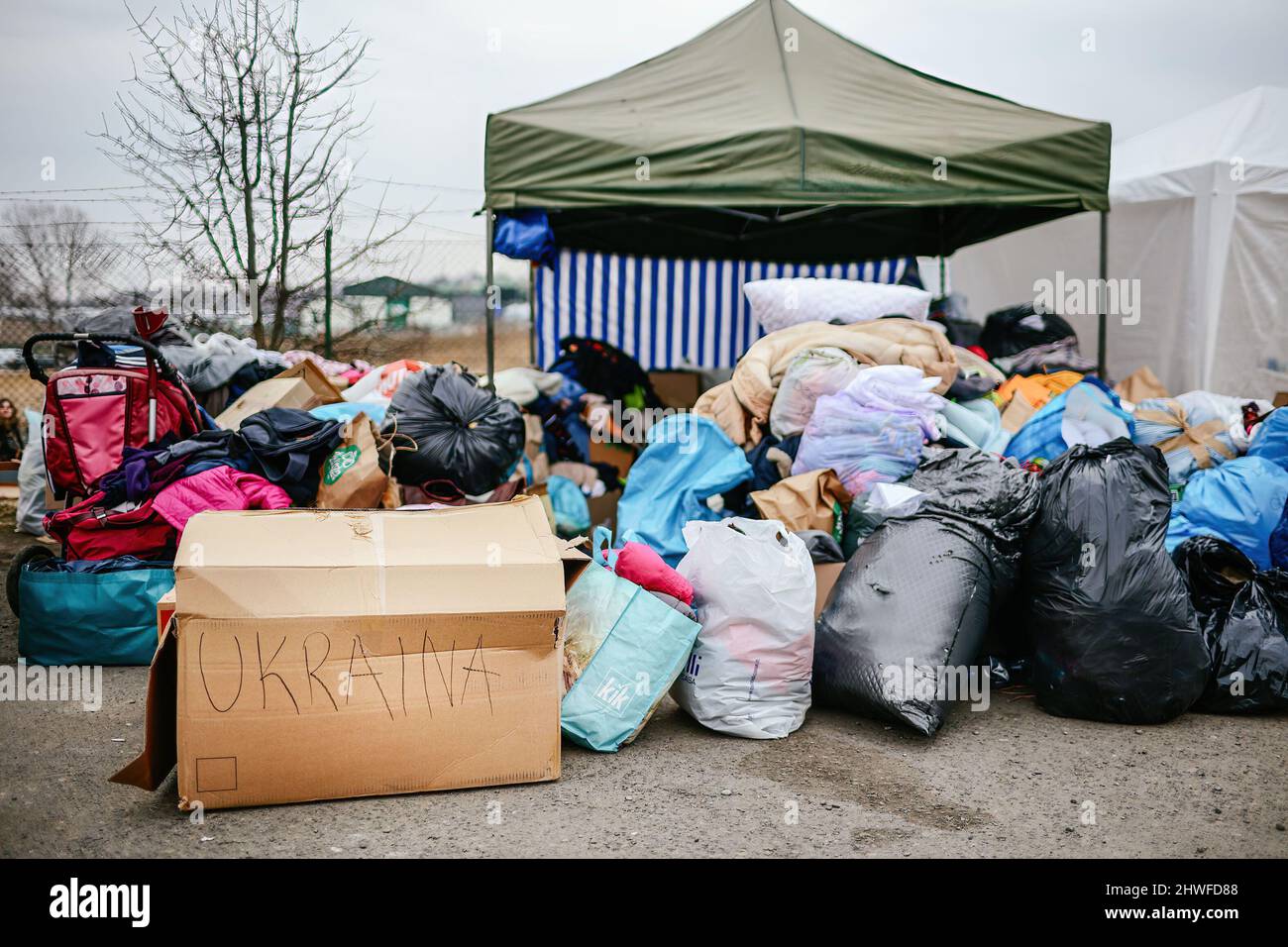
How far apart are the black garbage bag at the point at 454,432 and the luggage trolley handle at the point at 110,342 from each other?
892 mm

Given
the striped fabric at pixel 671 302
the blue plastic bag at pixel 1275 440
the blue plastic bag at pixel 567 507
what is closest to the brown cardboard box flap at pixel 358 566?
the blue plastic bag at pixel 567 507

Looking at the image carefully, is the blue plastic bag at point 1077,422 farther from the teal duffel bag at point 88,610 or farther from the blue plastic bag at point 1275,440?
the teal duffel bag at point 88,610

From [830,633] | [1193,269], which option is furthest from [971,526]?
[1193,269]

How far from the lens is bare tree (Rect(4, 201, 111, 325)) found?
823cm

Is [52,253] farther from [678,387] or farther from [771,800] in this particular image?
[771,800]

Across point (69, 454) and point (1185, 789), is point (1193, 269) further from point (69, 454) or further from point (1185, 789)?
point (69, 454)

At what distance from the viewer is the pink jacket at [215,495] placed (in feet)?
11.8

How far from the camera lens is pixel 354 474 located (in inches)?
155

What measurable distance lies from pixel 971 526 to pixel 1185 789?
1.00 meters

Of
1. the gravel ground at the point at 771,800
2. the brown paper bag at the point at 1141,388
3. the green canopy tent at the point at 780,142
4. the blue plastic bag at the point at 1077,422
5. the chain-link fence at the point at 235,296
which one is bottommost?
the gravel ground at the point at 771,800

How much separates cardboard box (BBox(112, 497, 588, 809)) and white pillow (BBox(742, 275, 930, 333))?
3157mm

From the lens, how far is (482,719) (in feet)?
8.45

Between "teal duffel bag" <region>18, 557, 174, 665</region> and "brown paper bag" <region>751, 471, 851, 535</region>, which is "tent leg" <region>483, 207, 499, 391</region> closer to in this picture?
"brown paper bag" <region>751, 471, 851, 535</region>

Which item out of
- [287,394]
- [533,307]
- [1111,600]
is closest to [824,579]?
[1111,600]
